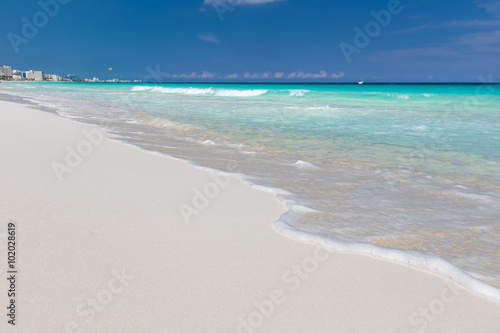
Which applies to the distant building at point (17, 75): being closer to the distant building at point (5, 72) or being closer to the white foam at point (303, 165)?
the distant building at point (5, 72)

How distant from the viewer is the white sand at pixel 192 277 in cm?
207

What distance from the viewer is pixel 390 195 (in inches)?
189

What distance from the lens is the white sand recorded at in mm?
2070

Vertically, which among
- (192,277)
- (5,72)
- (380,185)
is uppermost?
(5,72)

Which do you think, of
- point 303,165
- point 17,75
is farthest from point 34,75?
point 303,165

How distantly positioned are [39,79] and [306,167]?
199074 millimetres

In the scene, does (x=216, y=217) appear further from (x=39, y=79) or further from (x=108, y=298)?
(x=39, y=79)

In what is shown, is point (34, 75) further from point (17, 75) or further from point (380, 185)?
point (380, 185)

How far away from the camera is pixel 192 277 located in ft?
8.11

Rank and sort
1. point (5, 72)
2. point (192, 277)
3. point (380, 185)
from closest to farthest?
point (192, 277) → point (380, 185) → point (5, 72)

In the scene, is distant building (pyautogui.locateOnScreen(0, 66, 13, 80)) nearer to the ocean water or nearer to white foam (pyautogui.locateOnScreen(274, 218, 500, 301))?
the ocean water

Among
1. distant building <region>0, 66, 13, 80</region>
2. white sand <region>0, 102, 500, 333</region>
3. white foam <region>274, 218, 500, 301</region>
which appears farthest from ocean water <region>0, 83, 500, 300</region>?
distant building <region>0, 66, 13, 80</region>

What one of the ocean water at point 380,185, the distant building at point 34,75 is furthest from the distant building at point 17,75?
the ocean water at point 380,185

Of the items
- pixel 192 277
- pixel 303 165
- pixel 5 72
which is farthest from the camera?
pixel 5 72
